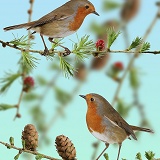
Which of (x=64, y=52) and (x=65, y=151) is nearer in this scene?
(x=65, y=151)

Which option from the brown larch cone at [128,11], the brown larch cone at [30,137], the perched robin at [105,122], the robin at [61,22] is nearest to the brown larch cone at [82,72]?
the brown larch cone at [128,11]

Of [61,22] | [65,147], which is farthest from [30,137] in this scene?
[61,22]

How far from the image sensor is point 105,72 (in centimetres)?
237

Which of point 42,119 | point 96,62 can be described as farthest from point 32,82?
point 96,62

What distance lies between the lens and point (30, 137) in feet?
4.24

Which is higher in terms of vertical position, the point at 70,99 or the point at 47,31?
the point at 47,31

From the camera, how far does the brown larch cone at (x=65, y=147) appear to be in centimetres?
125

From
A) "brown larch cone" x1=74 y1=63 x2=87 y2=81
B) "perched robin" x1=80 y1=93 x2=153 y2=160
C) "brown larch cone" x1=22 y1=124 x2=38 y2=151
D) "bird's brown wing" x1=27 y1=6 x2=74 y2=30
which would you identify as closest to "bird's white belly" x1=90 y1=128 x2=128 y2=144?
"perched robin" x1=80 y1=93 x2=153 y2=160

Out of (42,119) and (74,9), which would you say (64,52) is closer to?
(74,9)

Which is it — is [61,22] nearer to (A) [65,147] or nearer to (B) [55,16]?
(B) [55,16]

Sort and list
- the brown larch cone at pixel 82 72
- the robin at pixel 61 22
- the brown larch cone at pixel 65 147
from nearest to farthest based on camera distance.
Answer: the brown larch cone at pixel 65 147 < the robin at pixel 61 22 < the brown larch cone at pixel 82 72

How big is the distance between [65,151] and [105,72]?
114 cm

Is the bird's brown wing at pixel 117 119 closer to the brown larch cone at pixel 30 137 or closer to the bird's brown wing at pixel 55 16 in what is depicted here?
the brown larch cone at pixel 30 137

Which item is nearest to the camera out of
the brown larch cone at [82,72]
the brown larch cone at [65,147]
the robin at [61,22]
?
the brown larch cone at [65,147]
